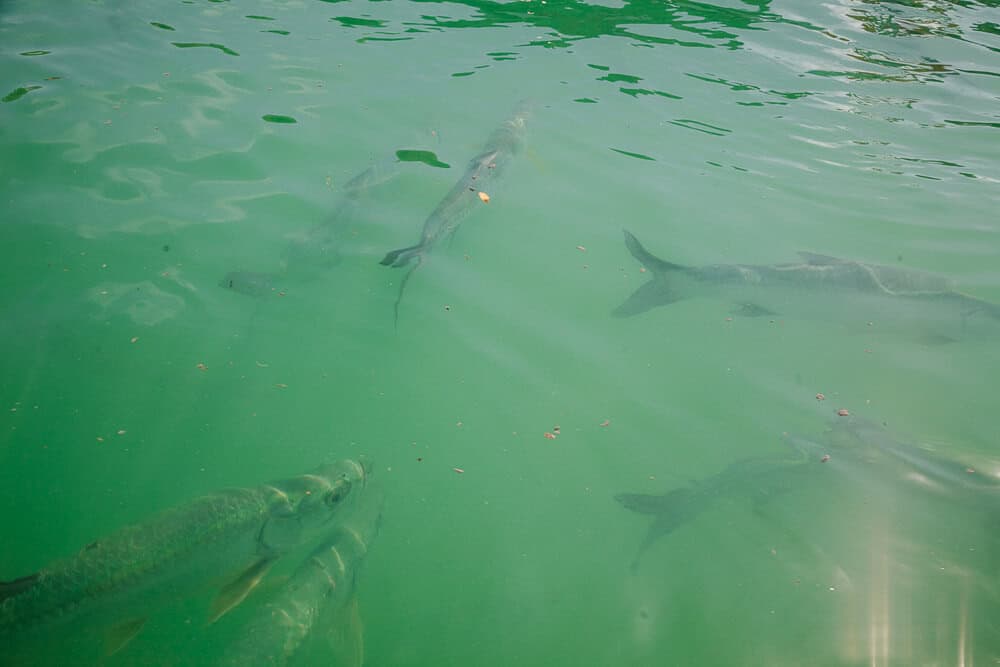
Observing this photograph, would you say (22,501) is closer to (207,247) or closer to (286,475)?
(286,475)

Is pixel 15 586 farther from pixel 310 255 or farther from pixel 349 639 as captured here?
pixel 310 255

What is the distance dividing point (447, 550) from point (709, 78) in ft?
29.8

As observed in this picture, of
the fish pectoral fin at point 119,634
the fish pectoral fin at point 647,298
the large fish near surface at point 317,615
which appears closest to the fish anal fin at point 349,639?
the large fish near surface at point 317,615

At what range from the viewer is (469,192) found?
18.3 feet

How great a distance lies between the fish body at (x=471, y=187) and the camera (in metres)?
4.89

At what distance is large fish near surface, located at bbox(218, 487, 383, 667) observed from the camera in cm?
300

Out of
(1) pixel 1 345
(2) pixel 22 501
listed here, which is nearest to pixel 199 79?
(1) pixel 1 345

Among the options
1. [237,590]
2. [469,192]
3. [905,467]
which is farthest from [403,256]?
[905,467]

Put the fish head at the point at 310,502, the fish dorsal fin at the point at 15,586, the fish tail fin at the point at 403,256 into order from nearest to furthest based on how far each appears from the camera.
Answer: the fish dorsal fin at the point at 15,586
the fish head at the point at 310,502
the fish tail fin at the point at 403,256

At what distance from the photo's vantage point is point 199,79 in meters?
7.80

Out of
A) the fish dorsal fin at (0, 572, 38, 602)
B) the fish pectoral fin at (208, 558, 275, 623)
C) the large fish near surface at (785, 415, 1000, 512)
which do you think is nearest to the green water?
the large fish near surface at (785, 415, 1000, 512)

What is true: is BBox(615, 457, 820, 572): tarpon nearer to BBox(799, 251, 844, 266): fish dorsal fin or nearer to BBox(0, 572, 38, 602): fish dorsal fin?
BBox(799, 251, 844, 266): fish dorsal fin

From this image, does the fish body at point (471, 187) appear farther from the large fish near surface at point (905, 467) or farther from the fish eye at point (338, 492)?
the large fish near surface at point (905, 467)

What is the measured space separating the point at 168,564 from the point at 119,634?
45 cm
